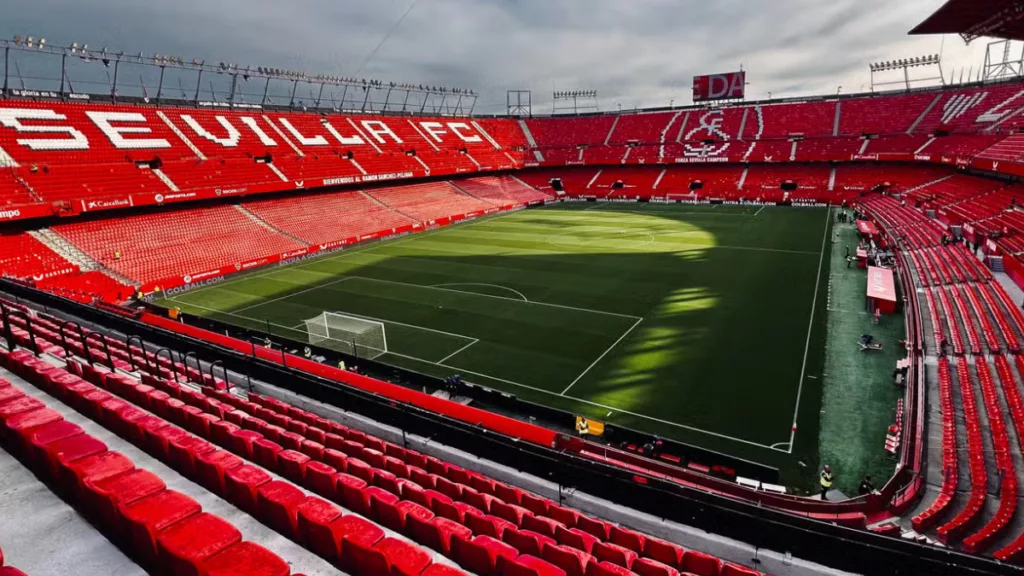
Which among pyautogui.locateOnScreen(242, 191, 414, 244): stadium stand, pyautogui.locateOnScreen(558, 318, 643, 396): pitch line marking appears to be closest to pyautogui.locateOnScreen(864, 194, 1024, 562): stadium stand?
pyautogui.locateOnScreen(558, 318, 643, 396): pitch line marking

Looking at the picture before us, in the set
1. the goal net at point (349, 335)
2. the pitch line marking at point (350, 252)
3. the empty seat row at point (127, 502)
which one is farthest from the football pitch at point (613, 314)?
the empty seat row at point (127, 502)

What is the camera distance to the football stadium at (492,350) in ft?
19.5

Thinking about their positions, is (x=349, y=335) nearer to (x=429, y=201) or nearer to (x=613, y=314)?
(x=613, y=314)

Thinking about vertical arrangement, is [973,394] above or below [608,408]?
above

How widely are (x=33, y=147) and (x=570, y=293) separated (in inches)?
1527

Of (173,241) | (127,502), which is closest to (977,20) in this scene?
(127,502)

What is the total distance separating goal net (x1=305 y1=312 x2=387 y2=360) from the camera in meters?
21.2

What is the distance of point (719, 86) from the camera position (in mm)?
71000

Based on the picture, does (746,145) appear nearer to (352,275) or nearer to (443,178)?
(443,178)

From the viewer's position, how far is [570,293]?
93.0 feet

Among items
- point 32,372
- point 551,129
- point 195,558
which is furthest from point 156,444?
point 551,129

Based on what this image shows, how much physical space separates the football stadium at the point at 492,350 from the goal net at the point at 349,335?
220mm

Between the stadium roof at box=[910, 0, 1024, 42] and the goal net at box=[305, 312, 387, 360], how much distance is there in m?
30.5

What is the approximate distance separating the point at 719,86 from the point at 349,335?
67.1 m
